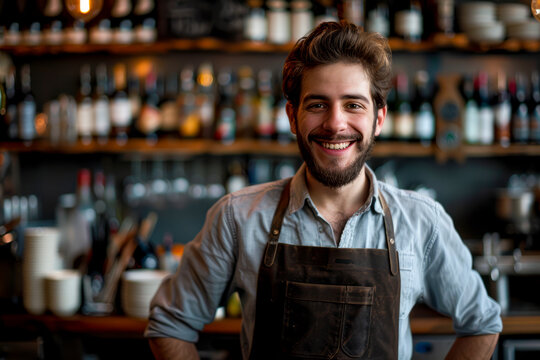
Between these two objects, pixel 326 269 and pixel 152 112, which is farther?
pixel 152 112

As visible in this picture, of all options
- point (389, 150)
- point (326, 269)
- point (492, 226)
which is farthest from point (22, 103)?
point (492, 226)

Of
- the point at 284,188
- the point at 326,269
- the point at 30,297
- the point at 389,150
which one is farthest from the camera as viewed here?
the point at 389,150

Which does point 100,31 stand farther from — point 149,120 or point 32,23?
point 149,120

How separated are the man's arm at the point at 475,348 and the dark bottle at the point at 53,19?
2.23 metres

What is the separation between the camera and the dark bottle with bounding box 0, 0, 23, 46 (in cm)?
257

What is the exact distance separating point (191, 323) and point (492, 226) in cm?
210

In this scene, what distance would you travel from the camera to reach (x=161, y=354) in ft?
4.28

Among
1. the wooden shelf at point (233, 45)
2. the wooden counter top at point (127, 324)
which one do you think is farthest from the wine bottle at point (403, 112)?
the wooden counter top at point (127, 324)

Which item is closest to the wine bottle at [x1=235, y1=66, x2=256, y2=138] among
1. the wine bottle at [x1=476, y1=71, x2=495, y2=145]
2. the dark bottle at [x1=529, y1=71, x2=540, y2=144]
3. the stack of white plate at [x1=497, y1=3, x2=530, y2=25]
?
the wine bottle at [x1=476, y1=71, x2=495, y2=145]

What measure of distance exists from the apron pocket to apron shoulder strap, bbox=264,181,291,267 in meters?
0.10

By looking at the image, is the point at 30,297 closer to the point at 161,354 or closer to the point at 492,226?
the point at 161,354

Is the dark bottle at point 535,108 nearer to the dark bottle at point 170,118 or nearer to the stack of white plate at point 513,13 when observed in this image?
the stack of white plate at point 513,13

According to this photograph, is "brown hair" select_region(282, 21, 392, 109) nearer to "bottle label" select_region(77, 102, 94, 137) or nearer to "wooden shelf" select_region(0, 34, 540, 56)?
"wooden shelf" select_region(0, 34, 540, 56)

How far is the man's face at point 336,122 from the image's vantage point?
1210 millimetres
